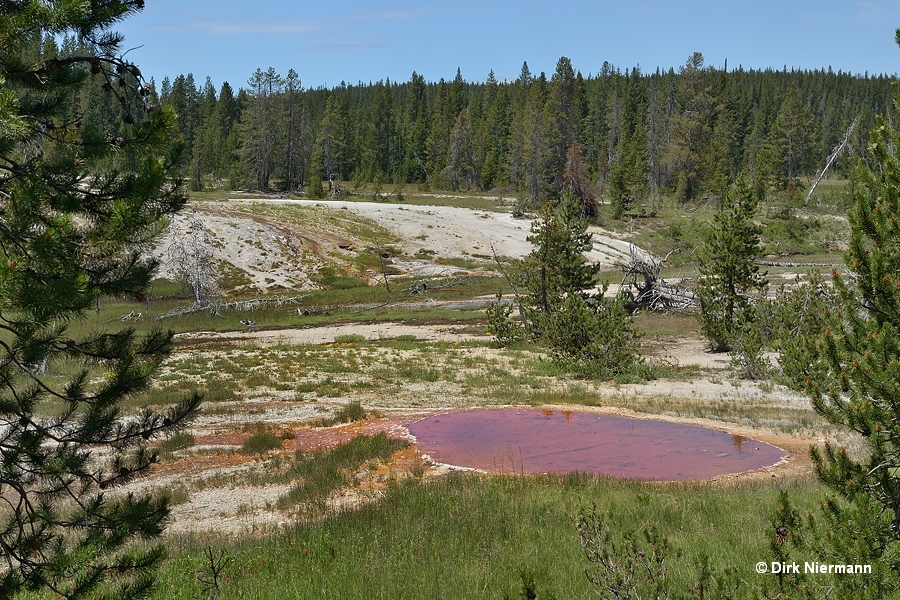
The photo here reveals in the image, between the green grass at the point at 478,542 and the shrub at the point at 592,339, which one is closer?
the green grass at the point at 478,542

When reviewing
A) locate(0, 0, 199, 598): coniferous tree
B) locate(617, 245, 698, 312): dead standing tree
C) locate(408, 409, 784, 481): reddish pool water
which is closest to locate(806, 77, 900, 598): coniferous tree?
locate(0, 0, 199, 598): coniferous tree

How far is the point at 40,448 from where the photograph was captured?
17.2 feet

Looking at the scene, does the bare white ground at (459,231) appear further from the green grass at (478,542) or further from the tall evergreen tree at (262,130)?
the green grass at (478,542)

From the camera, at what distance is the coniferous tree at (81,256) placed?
482 centimetres

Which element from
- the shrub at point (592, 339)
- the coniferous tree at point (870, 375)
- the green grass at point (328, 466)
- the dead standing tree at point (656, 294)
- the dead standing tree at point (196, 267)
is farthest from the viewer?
the dead standing tree at point (196, 267)

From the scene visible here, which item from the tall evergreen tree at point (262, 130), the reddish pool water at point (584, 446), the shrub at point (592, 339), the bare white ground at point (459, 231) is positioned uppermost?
the tall evergreen tree at point (262, 130)

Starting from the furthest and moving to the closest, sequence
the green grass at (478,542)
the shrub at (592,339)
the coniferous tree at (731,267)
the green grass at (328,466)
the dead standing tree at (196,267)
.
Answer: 1. the dead standing tree at (196,267)
2. the coniferous tree at (731,267)
3. the shrub at (592,339)
4. the green grass at (328,466)
5. the green grass at (478,542)

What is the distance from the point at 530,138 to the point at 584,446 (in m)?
77.4

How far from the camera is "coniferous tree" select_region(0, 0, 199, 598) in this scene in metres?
4.82

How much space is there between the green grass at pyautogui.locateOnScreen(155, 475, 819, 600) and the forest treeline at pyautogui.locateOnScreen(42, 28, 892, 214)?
5861 centimetres

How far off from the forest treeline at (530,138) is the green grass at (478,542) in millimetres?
58607

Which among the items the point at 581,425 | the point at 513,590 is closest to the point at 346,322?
the point at 581,425

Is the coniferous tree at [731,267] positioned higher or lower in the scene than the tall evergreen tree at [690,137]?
lower

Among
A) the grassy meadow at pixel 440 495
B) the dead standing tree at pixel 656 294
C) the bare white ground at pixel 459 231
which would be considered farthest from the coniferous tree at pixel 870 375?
the bare white ground at pixel 459 231
